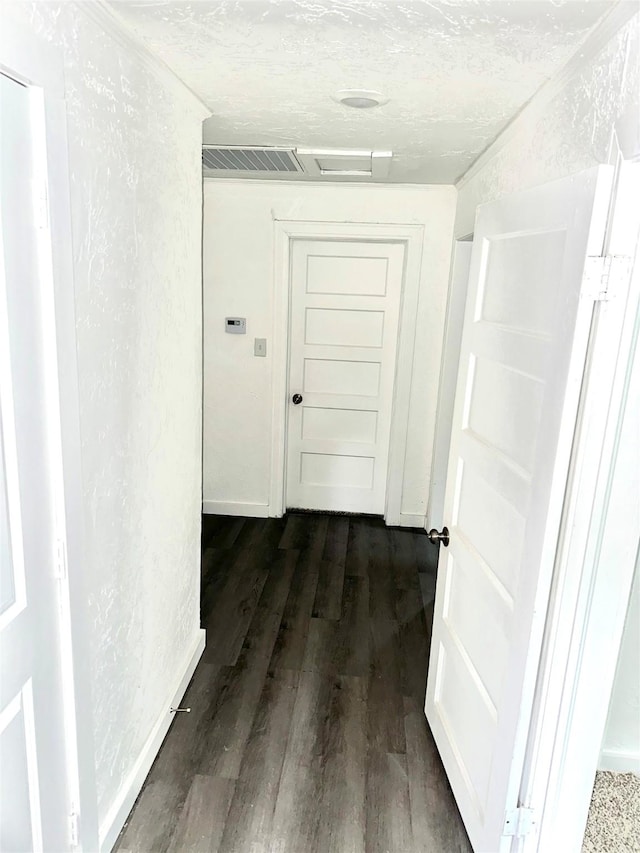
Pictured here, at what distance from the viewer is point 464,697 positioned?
1.86m

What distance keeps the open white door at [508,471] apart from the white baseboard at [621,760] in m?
0.58

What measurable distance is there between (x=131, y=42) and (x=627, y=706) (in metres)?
2.50

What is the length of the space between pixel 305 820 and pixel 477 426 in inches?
53.3

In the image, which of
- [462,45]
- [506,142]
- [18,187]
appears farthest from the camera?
[506,142]

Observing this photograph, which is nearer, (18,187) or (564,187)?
(18,187)

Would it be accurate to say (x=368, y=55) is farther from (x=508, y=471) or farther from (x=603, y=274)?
(x=508, y=471)

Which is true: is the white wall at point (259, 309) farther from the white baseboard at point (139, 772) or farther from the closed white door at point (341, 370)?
the white baseboard at point (139, 772)

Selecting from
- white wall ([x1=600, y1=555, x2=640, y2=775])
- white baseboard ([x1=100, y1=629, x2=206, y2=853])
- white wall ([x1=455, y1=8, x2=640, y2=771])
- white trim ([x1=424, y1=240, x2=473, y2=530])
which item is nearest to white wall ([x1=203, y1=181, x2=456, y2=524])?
white trim ([x1=424, y1=240, x2=473, y2=530])

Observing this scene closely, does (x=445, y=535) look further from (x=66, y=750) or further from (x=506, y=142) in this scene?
(x=506, y=142)

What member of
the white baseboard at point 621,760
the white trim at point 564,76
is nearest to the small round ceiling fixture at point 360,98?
the white trim at point 564,76

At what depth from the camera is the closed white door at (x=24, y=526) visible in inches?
41.1

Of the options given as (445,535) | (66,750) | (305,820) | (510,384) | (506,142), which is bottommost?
(305,820)

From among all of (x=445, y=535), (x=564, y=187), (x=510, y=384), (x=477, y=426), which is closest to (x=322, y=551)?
(x=445, y=535)

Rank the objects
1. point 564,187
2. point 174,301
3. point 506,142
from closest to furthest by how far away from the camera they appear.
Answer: point 564,187 < point 174,301 < point 506,142
